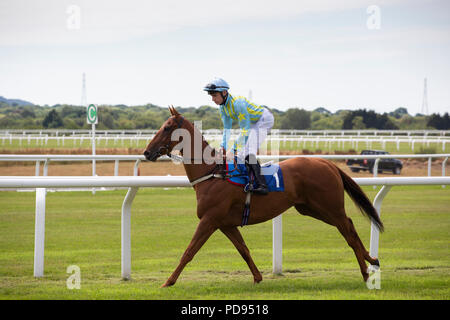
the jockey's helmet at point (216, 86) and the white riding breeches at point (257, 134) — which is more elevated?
the jockey's helmet at point (216, 86)

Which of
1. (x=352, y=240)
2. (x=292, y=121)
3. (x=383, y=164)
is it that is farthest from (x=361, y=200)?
(x=292, y=121)

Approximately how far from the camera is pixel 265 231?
944cm

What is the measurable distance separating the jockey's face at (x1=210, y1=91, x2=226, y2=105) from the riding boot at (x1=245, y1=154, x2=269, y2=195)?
0.54 m

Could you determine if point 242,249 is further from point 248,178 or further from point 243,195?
point 248,178

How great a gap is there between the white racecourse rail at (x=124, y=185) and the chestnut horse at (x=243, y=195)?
347 mm

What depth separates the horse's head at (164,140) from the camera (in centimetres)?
507

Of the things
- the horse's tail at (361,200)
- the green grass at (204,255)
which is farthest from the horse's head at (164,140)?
the horse's tail at (361,200)

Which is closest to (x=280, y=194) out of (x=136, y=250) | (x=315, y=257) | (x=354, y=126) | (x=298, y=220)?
(x=315, y=257)

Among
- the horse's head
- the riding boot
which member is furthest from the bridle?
the riding boot

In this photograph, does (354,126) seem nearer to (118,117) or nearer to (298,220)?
(118,117)

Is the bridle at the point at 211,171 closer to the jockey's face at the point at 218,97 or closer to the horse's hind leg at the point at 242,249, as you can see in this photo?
the jockey's face at the point at 218,97

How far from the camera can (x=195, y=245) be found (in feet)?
16.4

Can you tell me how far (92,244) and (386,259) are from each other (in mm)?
3813

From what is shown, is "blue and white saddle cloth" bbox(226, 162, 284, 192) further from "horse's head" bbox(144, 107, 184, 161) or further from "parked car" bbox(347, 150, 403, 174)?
"parked car" bbox(347, 150, 403, 174)
